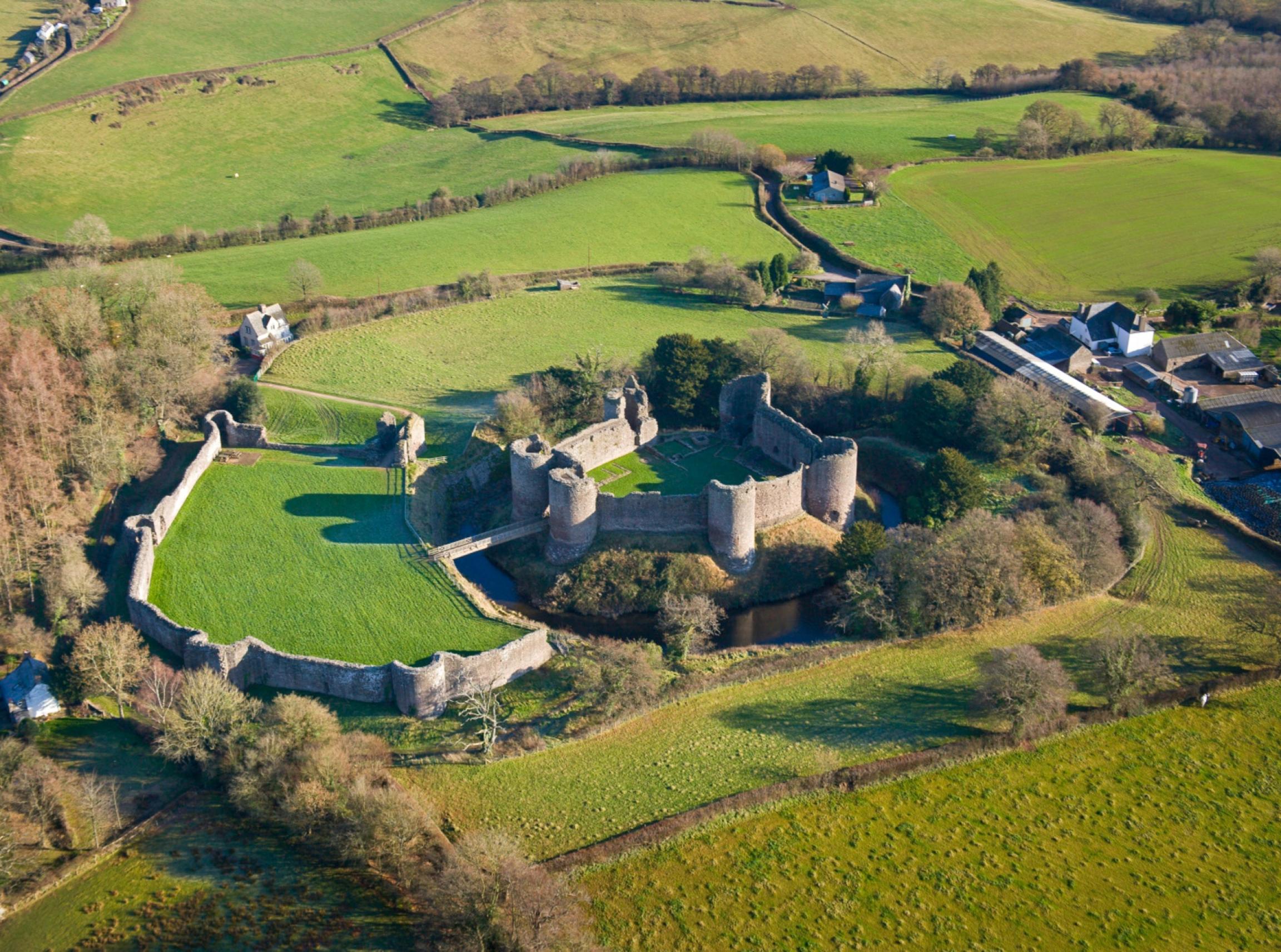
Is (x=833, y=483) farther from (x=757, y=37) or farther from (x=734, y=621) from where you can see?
(x=757, y=37)

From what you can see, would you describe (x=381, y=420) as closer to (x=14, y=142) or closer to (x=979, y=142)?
(x=14, y=142)

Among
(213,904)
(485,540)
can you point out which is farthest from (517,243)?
(213,904)

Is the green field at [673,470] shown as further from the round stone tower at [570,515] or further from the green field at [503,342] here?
the green field at [503,342]

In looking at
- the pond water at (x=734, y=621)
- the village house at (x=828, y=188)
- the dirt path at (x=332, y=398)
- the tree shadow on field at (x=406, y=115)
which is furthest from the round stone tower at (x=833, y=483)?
the tree shadow on field at (x=406, y=115)

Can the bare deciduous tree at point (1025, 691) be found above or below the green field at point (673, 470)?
below

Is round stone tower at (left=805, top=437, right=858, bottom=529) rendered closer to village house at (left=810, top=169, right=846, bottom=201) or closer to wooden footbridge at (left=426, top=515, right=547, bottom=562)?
wooden footbridge at (left=426, top=515, right=547, bottom=562)

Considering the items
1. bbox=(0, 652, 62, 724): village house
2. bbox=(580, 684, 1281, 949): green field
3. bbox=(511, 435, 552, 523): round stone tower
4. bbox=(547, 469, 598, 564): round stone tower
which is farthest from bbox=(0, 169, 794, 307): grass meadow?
bbox=(580, 684, 1281, 949): green field
